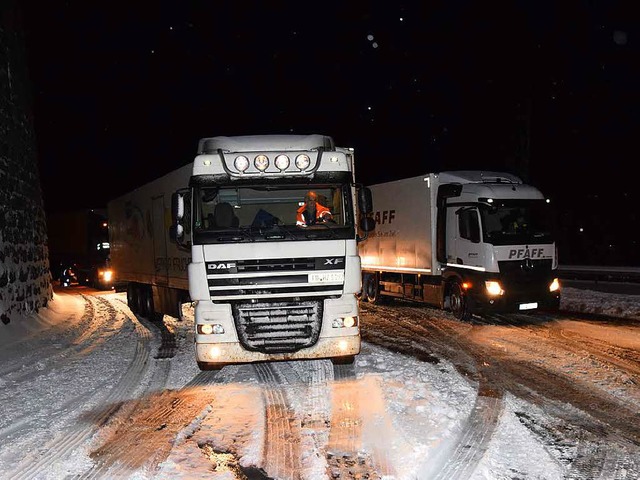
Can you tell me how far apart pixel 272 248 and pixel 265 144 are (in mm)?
1800

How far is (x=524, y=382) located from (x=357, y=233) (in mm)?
2998

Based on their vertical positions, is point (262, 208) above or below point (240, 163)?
below

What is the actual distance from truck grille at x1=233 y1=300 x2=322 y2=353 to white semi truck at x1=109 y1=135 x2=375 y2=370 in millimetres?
13

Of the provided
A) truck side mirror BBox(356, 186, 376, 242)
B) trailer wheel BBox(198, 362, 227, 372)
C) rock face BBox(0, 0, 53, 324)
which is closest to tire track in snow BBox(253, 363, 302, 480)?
trailer wheel BBox(198, 362, 227, 372)

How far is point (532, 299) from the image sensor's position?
12.9 meters

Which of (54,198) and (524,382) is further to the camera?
(54,198)

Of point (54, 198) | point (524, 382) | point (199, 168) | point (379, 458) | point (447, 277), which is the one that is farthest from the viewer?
point (54, 198)

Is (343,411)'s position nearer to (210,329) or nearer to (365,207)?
(210,329)

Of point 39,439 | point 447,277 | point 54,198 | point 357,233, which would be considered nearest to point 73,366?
point 39,439

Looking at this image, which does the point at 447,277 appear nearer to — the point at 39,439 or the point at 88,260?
the point at 39,439

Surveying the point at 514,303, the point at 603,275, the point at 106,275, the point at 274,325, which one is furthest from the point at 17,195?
the point at 603,275

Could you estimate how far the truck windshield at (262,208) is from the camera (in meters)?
7.98

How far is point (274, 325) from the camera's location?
7.76m

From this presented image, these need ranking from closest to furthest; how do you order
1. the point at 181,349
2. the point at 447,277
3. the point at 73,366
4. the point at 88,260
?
the point at 73,366, the point at 181,349, the point at 447,277, the point at 88,260
